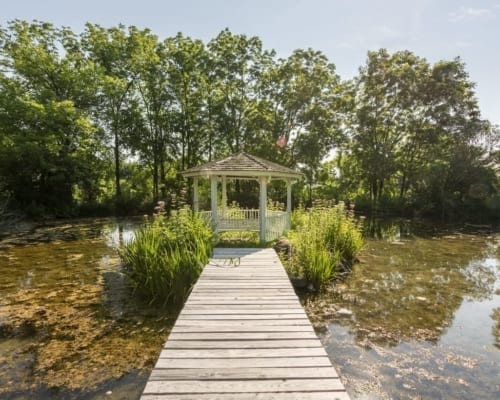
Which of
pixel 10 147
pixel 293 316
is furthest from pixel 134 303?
pixel 10 147

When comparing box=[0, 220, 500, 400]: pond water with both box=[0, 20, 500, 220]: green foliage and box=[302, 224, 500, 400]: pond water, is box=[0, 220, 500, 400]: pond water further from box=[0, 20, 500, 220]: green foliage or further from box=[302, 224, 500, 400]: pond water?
box=[0, 20, 500, 220]: green foliage

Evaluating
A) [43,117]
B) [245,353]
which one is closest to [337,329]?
[245,353]

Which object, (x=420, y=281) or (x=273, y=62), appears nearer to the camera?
(x=420, y=281)

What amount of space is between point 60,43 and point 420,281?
26750mm

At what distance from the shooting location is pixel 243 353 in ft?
9.34

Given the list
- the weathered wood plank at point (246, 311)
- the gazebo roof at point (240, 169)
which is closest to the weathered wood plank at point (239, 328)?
the weathered wood plank at point (246, 311)

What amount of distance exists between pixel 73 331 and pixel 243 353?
348 centimetres

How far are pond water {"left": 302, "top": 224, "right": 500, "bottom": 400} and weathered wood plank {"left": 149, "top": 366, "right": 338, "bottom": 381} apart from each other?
4.20ft

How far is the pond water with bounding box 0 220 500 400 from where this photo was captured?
11.9ft

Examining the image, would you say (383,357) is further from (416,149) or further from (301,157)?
(416,149)

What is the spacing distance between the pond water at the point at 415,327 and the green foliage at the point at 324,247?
1.36ft

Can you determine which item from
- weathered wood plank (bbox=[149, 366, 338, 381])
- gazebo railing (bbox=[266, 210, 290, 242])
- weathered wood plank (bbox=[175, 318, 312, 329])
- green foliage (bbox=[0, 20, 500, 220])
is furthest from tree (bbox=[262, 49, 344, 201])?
weathered wood plank (bbox=[149, 366, 338, 381])

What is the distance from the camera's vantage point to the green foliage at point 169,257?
19.7 feet

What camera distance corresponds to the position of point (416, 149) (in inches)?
972
